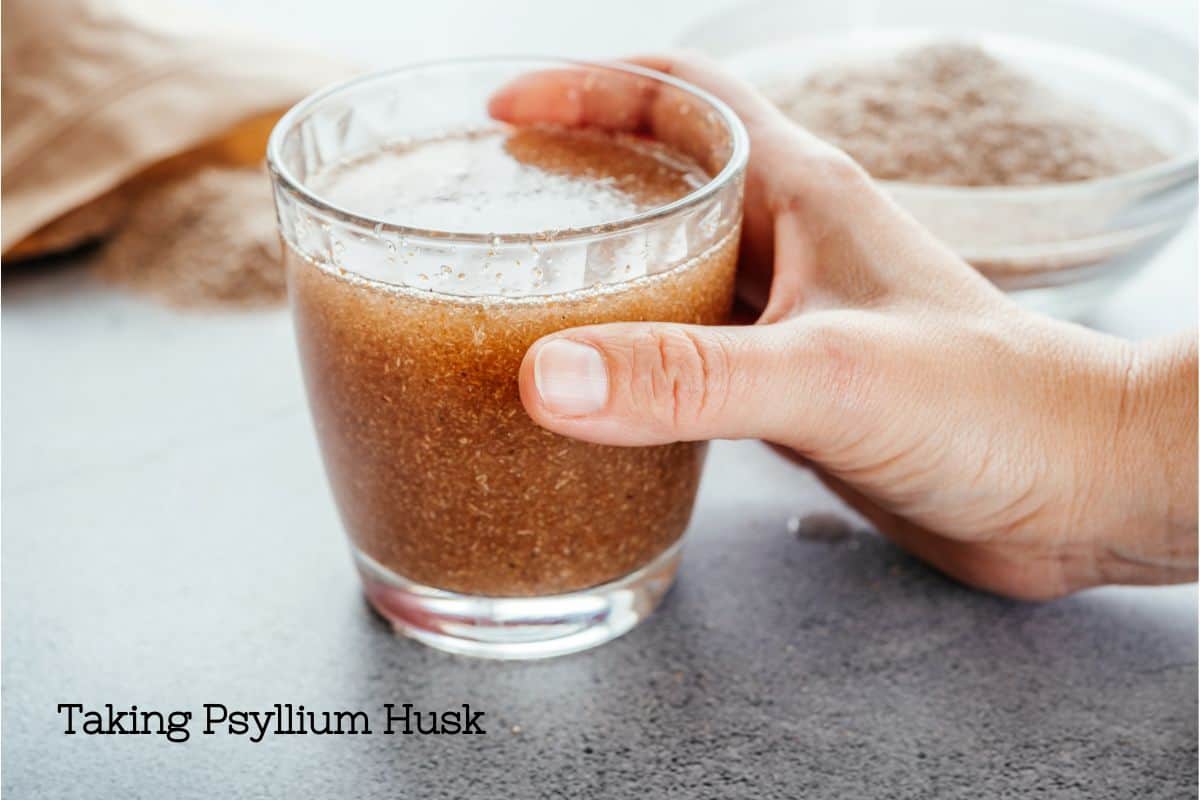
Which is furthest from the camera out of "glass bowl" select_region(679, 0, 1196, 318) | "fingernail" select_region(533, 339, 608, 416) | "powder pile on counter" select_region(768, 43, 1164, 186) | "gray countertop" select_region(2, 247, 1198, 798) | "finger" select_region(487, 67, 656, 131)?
"powder pile on counter" select_region(768, 43, 1164, 186)

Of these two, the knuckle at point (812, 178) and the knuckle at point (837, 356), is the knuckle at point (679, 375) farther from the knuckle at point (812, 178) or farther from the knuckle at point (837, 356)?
the knuckle at point (812, 178)

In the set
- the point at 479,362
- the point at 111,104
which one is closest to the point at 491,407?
the point at 479,362

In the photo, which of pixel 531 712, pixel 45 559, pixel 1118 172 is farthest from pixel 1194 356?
pixel 45 559

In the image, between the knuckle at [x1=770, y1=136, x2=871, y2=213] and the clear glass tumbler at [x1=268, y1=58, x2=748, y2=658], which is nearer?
the clear glass tumbler at [x1=268, y1=58, x2=748, y2=658]

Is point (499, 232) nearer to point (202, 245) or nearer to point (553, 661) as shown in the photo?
point (553, 661)

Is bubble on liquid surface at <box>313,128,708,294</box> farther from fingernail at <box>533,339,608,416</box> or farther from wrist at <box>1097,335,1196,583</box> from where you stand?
wrist at <box>1097,335,1196,583</box>

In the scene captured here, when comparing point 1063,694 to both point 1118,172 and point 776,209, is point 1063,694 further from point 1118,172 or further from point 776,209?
point 1118,172

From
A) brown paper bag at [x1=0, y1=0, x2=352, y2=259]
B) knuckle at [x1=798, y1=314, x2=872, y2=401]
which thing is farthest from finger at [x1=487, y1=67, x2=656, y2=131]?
brown paper bag at [x1=0, y1=0, x2=352, y2=259]
